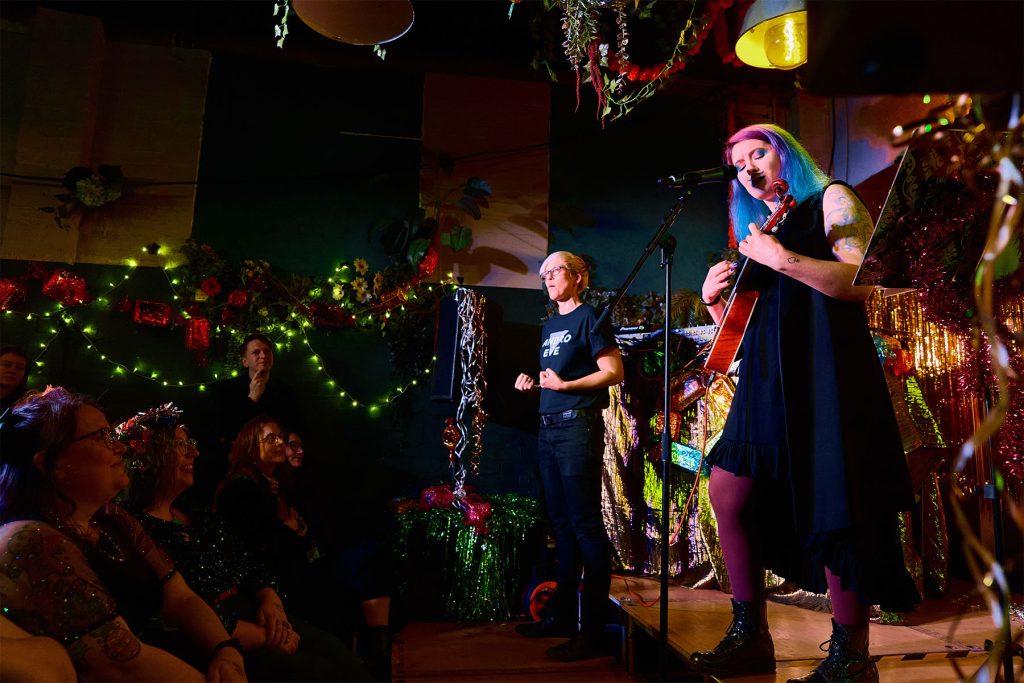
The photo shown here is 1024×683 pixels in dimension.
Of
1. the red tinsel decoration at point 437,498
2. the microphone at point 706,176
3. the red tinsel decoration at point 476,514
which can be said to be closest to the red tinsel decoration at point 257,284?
the red tinsel decoration at point 437,498

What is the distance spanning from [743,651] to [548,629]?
1523mm

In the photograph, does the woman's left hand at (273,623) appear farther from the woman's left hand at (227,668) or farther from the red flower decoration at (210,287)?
the red flower decoration at (210,287)

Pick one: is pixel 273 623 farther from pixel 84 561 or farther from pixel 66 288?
pixel 66 288

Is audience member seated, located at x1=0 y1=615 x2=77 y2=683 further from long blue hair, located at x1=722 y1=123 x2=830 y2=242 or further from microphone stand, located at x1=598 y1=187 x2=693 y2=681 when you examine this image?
long blue hair, located at x1=722 y1=123 x2=830 y2=242

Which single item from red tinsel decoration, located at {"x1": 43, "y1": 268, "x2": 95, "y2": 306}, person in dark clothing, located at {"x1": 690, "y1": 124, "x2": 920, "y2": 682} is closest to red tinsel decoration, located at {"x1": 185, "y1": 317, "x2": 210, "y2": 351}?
red tinsel decoration, located at {"x1": 43, "y1": 268, "x2": 95, "y2": 306}

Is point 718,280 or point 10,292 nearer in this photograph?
point 718,280

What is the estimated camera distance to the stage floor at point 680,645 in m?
2.38

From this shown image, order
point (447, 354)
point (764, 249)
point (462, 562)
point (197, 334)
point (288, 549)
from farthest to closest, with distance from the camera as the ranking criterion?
point (197, 334), point (447, 354), point (462, 562), point (288, 549), point (764, 249)

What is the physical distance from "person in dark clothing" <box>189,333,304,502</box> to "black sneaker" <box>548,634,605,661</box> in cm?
227

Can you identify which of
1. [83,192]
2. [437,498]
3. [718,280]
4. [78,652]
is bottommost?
[78,652]

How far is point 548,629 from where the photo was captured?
11.1ft

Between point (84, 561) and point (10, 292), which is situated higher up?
point (10, 292)

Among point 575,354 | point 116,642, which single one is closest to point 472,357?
point 575,354

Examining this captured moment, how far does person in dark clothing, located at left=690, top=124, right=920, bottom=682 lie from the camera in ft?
5.95
